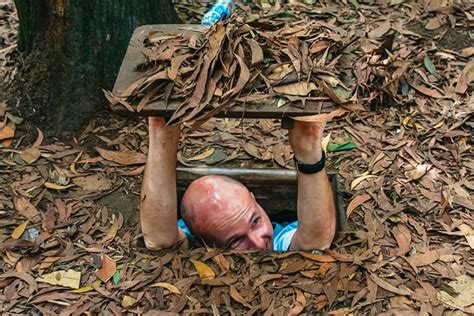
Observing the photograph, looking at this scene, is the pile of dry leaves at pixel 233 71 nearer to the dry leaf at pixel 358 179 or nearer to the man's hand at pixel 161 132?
the man's hand at pixel 161 132

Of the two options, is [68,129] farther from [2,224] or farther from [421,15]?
[421,15]

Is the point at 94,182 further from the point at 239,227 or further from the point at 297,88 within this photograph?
the point at 297,88

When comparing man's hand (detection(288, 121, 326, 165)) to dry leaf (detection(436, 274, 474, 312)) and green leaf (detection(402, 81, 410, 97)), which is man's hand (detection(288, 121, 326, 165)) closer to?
dry leaf (detection(436, 274, 474, 312))

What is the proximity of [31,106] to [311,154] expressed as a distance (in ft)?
5.70

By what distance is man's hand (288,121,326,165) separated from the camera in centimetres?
279

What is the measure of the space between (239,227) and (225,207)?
0.35 ft

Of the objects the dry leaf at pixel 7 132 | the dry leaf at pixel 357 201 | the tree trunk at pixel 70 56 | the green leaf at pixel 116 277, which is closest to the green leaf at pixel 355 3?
the tree trunk at pixel 70 56

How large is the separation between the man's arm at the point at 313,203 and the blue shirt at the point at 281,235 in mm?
166

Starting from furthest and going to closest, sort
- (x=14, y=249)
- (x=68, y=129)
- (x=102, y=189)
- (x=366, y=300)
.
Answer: (x=68, y=129), (x=102, y=189), (x=14, y=249), (x=366, y=300)

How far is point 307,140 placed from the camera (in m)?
2.84

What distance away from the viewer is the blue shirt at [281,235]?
3.32 metres

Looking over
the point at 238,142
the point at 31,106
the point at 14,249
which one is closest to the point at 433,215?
the point at 238,142

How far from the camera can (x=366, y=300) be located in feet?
9.39

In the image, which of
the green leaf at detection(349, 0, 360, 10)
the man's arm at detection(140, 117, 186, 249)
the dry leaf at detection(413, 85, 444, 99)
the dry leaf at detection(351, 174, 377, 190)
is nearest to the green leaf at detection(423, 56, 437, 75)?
the dry leaf at detection(413, 85, 444, 99)
